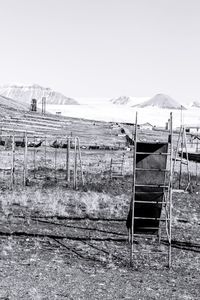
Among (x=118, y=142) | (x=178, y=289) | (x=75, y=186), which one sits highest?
(x=118, y=142)

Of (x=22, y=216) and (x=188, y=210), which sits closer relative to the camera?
(x=22, y=216)

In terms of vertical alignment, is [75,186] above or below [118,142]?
below

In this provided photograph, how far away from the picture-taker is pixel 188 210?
18.8 m

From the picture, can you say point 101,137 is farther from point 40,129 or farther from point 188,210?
point 188,210

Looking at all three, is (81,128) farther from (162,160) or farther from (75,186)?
(162,160)

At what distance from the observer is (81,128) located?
167ft

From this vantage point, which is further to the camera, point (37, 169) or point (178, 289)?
point (37, 169)

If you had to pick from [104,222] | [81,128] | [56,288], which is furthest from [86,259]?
[81,128]

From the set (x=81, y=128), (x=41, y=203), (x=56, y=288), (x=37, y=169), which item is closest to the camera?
(x=56, y=288)

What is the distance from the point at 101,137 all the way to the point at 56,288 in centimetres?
3768

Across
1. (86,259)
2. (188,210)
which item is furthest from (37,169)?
(86,259)

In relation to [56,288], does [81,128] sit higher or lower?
higher

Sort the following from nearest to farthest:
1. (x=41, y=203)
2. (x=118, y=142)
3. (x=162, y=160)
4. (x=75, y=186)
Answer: (x=162, y=160), (x=41, y=203), (x=75, y=186), (x=118, y=142)

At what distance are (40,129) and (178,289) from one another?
37384 mm
